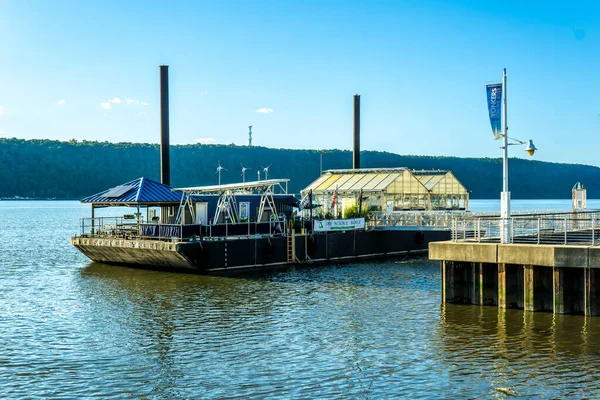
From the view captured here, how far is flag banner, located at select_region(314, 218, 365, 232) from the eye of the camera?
4944 cm

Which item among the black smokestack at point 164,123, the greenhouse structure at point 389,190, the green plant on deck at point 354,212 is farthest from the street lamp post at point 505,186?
the black smokestack at point 164,123

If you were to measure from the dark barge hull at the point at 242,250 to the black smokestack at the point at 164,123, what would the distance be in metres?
15.3

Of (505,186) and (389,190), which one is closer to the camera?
(505,186)

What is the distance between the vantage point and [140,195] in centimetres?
4403

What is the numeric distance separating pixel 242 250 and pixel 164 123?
74.2ft

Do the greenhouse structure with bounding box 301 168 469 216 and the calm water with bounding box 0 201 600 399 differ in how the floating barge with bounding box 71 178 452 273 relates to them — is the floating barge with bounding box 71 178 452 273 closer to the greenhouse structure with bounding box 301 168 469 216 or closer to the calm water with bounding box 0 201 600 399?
the calm water with bounding box 0 201 600 399

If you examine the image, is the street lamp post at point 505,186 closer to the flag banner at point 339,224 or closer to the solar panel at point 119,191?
the flag banner at point 339,224

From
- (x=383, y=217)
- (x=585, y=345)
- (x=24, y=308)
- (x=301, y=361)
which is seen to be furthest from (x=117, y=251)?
(x=585, y=345)

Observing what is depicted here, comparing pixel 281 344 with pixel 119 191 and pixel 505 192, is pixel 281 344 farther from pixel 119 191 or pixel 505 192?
pixel 119 191

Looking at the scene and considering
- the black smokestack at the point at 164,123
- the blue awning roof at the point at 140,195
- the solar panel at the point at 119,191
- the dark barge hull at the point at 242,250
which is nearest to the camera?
the dark barge hull at the point at 242,250

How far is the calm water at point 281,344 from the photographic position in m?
18.4

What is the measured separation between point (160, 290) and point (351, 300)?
32.0ft

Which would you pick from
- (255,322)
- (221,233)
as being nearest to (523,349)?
(255,322)

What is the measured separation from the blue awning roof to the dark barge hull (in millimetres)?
2459
